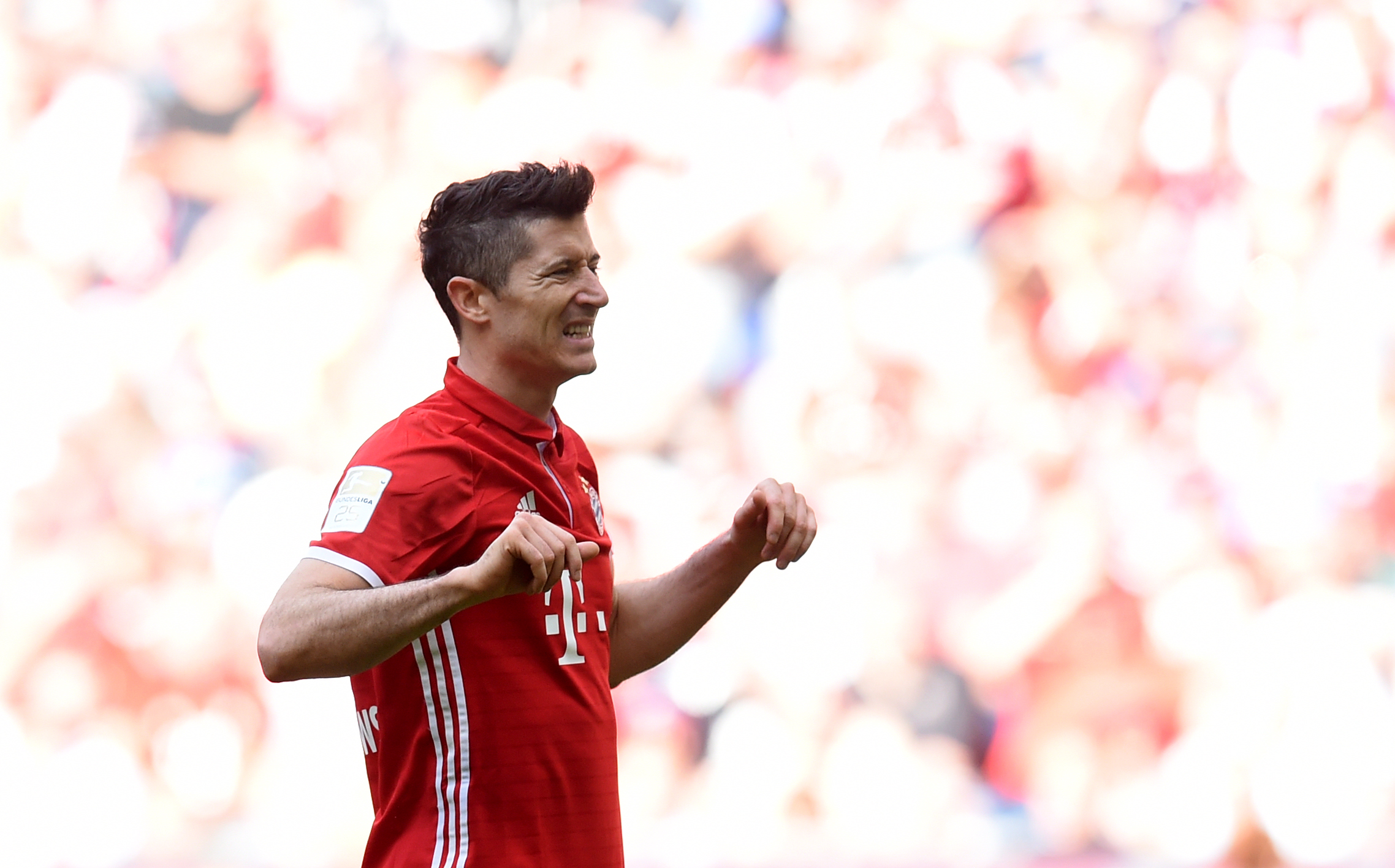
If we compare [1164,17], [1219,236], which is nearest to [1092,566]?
[1219,236]

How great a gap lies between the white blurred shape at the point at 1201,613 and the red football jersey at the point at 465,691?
213 cm

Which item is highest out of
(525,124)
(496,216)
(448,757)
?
(525,124)

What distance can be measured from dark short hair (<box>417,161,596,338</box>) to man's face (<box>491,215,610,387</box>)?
0.01m

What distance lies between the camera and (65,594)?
10.9 ft

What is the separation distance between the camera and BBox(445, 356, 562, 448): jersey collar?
58.7 inches

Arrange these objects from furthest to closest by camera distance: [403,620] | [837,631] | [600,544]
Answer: [837,631] → [600,544] → [403,620]

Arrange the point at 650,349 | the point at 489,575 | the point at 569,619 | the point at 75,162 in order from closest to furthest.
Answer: the point at 489,575 → the point at 569,619 → the point at 650,349 → the point at 75,162

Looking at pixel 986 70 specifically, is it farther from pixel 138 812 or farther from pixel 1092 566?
pixel 138 812

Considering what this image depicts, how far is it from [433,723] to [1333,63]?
2.96 metres

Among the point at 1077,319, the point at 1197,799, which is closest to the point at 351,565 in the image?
the point at 1077,319

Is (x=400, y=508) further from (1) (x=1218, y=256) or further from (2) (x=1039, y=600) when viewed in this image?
(1) (x=1218, y=256)

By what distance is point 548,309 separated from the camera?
60.3 inches

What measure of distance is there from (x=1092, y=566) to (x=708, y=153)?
1335mm

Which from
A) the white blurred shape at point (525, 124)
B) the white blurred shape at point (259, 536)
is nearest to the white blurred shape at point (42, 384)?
the white blurred shape at point (259, 536)
